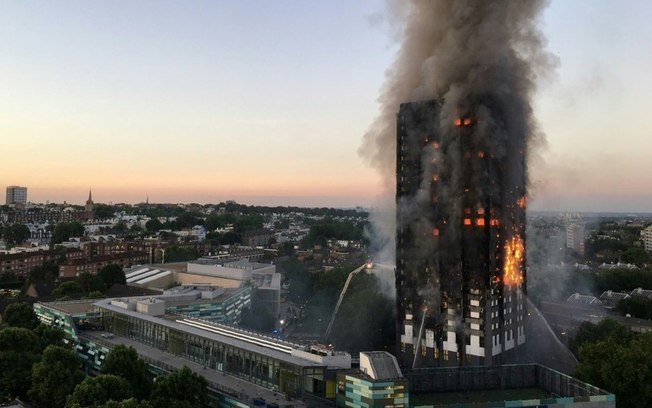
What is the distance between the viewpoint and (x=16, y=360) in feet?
117

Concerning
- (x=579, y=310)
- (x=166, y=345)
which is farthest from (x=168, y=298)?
(x=579, y=310)

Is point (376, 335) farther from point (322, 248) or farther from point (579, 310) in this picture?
point (322, 248)

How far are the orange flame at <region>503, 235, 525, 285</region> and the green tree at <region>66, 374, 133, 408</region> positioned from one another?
29081 mm

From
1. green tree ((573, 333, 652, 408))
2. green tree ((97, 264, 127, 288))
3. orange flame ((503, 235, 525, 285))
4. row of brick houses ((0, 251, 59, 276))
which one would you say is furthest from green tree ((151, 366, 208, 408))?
row of brick houses ((0, 251, 59, 276))

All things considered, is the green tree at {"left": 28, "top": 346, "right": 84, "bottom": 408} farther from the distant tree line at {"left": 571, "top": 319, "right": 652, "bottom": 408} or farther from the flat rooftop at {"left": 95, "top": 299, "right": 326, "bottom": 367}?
the distant tree line at {"left": 571, "top": 319, "right": 652, "bottom": 408}

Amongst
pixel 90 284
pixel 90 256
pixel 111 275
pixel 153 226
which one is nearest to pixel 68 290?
pixel 90 284

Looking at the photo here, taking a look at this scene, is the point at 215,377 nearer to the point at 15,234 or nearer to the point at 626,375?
the point at 626,375

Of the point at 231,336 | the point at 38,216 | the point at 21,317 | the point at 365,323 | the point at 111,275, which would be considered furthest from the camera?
the point at 38,216

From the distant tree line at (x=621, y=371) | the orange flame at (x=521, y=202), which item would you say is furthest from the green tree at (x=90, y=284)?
the distant tree line at (x=621, y=371)

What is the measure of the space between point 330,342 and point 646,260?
8304 cm

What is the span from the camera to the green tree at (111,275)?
7262 centimetres

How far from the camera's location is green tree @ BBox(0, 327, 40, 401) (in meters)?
34.8

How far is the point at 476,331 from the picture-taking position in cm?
4350

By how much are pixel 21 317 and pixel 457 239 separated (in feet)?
115
